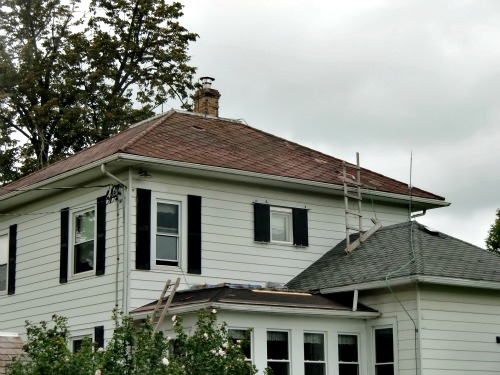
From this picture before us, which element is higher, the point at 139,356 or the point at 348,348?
the point at 348,348

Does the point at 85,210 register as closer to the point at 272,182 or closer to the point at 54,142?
the point at 272,182

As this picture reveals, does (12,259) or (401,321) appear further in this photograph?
(12,259)

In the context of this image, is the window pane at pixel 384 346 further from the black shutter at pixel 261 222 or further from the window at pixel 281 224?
the window at pixel 281 224

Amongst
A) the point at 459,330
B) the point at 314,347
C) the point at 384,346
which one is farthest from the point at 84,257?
the point at 459,330

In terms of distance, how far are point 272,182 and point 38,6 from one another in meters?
18.6

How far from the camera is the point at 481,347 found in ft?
65.5

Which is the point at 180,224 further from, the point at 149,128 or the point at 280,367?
the point at 280,367

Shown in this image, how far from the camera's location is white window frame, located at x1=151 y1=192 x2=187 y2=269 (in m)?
20.6

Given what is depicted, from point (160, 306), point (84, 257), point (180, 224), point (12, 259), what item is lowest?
point (160, 306)

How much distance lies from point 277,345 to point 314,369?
106 cm

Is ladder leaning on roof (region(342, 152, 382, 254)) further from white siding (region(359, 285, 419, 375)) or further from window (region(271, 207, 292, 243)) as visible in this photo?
white siding (region(359, 285, 419, 375))

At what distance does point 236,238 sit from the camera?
21.9 metres

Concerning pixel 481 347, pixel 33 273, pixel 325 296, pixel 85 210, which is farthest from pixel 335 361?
pixel 33 273

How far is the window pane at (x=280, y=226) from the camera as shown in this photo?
74.6 ft
